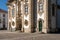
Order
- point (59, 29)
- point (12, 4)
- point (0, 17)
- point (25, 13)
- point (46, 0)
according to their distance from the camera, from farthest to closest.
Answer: point (0, 17) < point (12, 4) < point (25, 13) < point (59, 29) < point (46, 0)

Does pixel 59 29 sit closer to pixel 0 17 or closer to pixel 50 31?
pixel 50 31

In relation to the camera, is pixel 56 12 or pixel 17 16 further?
pixel 17 16

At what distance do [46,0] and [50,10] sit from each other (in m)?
2.35

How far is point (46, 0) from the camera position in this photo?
3319cm

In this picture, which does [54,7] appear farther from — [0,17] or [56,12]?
[0,17]

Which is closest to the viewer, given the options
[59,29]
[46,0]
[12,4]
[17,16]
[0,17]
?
[46,0]

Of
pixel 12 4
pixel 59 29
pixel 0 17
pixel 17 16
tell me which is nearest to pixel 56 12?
pixel 59 29

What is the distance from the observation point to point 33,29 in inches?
1435

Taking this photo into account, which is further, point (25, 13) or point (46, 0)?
point (25, 13)

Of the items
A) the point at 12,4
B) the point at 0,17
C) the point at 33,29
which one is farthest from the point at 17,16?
the point at 0,17

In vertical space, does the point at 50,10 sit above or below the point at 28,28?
above

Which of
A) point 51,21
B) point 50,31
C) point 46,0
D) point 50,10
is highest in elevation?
point 46,0

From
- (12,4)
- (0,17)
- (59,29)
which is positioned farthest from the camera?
(0,17)

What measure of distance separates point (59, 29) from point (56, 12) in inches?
157
